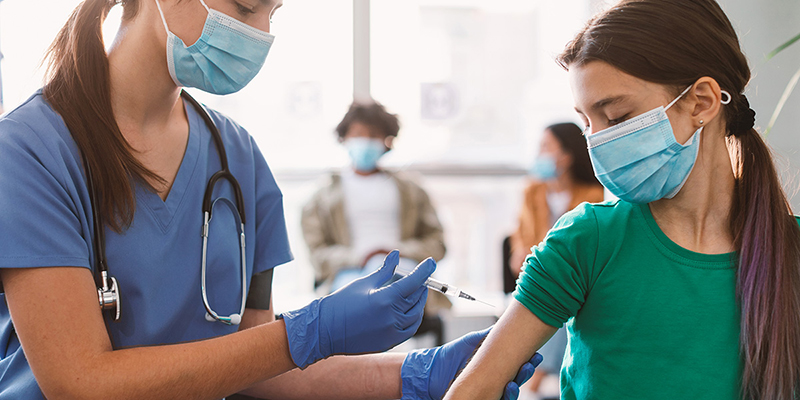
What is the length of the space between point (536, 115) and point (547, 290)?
10.2 ft

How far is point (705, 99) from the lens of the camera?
0.99 meters

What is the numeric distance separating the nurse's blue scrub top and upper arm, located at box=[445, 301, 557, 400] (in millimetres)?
436

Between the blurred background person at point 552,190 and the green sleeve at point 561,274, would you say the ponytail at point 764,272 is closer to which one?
the green sleeve at point 561,274

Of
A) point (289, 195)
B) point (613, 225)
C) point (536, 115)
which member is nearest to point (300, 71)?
point (289, 195)

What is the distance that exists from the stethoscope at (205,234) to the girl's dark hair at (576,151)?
2.11m

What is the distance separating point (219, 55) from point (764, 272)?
3.27 feet

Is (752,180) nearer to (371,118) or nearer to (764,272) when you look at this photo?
(764,272)

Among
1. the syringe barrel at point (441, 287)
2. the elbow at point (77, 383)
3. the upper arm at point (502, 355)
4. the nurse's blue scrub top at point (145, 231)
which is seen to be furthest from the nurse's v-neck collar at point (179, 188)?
the upper arm at point (502, 355)

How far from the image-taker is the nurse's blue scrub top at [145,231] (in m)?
0.80

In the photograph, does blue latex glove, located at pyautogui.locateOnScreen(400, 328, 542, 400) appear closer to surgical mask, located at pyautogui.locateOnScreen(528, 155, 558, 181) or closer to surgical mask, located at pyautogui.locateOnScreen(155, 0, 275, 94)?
surgical mask, located at pyautogui.locateOnScreen(155, 0, 275, 94)

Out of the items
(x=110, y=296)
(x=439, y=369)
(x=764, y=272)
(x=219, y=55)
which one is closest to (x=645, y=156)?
(x=764, y=272)

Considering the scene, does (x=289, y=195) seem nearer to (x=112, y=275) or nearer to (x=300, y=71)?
(x=300, y=71)

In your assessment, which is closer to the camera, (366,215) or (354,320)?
(354,320)

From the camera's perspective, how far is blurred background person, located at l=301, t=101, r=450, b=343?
289 cm
